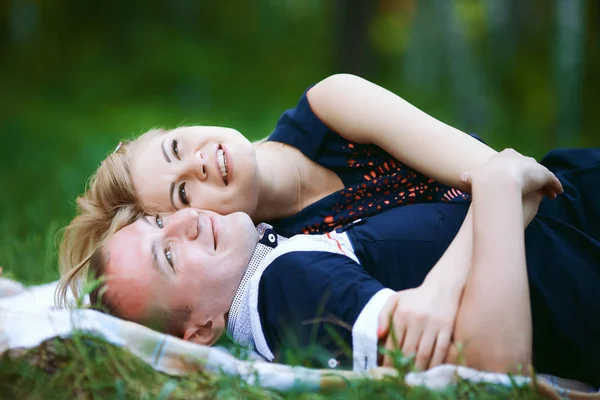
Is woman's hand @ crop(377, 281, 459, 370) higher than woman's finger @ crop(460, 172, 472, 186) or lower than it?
lower

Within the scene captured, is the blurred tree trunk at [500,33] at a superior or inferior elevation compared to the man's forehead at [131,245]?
superior

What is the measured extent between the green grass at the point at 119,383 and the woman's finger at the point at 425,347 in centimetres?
13

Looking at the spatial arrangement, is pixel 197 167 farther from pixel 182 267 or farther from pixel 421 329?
pixel 421 329

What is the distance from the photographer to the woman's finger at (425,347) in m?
2.00

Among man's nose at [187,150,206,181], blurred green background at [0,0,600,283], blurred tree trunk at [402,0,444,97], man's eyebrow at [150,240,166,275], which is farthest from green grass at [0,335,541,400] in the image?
blurred tree trunk at [402,0,444,97]

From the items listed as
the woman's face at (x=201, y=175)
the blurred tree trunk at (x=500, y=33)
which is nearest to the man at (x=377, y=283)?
the woman's face at (x=201, y=175)

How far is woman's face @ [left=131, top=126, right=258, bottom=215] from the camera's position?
2.52 metres

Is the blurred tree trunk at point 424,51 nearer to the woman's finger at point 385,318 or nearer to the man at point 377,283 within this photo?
the man at point 377,283

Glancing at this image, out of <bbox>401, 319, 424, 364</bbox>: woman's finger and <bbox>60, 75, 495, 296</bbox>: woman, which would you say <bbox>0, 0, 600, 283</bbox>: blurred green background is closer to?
<bbox>60, 75, 495, 296</bbox>: woman

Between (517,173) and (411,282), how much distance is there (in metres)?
0.48

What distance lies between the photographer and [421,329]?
201 cm

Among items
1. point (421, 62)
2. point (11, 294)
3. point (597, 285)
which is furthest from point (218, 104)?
point (597, 285)

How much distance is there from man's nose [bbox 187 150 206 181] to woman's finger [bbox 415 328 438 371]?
972 mm

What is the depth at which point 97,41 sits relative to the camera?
16375 mm
